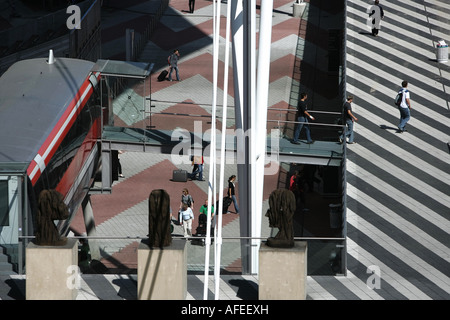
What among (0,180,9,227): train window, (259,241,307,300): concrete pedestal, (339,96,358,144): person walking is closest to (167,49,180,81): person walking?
(339,96,358,144): person walking

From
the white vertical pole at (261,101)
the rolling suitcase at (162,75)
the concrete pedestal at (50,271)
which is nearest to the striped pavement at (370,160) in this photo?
the rolling suitcase at (162,75)

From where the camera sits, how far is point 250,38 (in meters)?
23.7

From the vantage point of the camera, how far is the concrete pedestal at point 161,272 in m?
19.2

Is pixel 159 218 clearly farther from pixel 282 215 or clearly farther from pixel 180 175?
pixel 180 175

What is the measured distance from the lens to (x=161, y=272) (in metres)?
19.4

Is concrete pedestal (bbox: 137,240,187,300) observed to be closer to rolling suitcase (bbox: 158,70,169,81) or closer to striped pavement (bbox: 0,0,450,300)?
striped pavement (bbox: 0,0,450,300)

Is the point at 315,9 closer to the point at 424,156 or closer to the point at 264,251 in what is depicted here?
the point at 424,156

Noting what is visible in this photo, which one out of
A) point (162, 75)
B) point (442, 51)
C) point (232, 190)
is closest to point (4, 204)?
point (232, 190)

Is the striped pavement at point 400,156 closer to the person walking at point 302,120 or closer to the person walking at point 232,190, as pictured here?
the person walking at point 302,120

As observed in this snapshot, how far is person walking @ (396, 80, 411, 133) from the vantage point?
29.4 meters

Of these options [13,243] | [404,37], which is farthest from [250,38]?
[404,37]

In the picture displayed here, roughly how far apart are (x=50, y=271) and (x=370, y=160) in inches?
469

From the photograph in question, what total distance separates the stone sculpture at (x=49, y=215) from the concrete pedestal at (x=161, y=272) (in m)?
1.71

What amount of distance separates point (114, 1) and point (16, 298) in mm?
35653
